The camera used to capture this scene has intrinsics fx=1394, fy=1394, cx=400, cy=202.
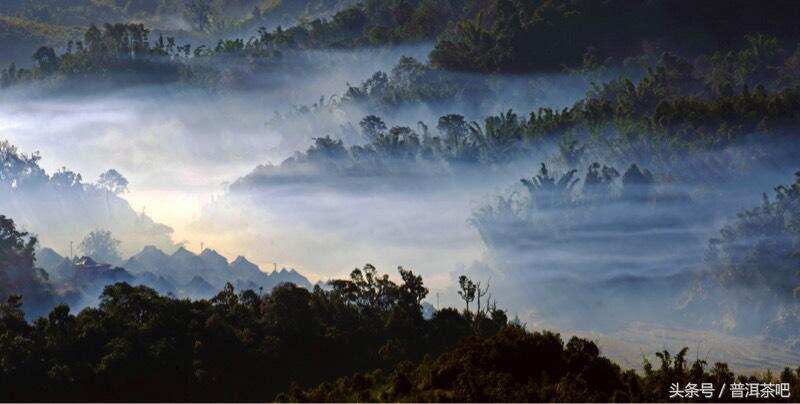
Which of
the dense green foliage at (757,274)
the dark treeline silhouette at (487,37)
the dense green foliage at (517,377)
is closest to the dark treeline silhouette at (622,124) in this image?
the dark treeline silhouette at (487,37)

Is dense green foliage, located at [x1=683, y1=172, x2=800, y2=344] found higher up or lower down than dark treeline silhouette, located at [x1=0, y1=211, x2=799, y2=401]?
higher up

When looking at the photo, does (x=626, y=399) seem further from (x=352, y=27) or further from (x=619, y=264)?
(x=352, y=27)

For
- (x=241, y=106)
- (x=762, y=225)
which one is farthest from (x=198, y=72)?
(x=762, y=225)

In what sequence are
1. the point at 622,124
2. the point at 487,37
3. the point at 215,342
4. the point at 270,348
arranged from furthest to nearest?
the point at 487,37 → the point at 622,124 → the point at 270,348 → the point at 215,342

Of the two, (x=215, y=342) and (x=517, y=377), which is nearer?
(x=517, y=377)

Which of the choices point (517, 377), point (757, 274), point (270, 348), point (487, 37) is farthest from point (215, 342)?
point (487, 37)

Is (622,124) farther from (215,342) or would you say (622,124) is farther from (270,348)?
(215,342)

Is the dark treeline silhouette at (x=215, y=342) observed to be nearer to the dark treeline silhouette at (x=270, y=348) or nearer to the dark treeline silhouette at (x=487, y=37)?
the dark treeline silhouette at (x=270, y=348)

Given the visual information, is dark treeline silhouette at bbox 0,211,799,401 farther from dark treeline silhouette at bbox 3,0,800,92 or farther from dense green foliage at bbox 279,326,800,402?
dark treeline silhouette at bbox 3,0,800,92

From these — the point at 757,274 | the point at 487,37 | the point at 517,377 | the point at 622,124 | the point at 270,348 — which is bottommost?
the point at 517,377

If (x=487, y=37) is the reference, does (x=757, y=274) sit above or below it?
below

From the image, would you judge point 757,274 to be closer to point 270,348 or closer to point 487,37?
point 487,37

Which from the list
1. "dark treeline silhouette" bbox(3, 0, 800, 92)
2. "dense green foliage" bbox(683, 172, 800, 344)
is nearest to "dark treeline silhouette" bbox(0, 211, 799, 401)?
"dense green foliage" bbox(683, 172, 800, 344)

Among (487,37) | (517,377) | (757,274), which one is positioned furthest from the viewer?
(487,37)
